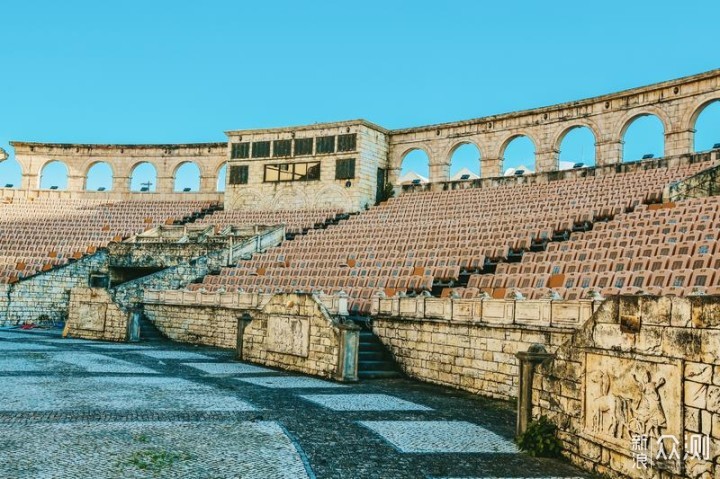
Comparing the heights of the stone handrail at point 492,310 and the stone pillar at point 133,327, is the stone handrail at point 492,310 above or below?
above

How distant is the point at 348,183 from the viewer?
30.9 metres

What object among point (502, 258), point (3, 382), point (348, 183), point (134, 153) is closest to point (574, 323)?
point (502, 258)

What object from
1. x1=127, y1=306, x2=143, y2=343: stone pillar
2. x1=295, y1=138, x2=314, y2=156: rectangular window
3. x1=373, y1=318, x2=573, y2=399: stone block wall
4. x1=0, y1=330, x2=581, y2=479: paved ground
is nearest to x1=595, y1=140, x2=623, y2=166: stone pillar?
x1=295, y1=138, x2=314, y2=156: rectangular window

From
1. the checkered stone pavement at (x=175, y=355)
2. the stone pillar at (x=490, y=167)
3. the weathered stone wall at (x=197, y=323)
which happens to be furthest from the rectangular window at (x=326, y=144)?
the checkered stone pavement at (x=175, y=355)

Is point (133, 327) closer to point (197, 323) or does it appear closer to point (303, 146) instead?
point (197, 323)

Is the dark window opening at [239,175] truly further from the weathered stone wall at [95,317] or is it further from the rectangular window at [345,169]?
the weathered stone wall at [95,317]

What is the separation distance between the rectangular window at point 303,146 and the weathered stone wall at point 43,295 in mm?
12115

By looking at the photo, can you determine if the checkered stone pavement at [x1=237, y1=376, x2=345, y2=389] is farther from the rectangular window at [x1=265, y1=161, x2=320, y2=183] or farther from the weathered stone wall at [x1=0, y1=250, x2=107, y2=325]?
the rectangular window at [x1=265, y1=161, x2=320, y2=183]

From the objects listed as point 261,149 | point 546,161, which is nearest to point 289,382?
point 546,161

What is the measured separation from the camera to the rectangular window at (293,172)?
32.1 metres

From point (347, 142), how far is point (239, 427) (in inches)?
969

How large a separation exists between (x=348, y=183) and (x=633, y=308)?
25.5 m

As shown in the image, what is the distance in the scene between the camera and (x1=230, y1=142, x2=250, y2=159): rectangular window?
1339 inches

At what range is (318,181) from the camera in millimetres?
31797
